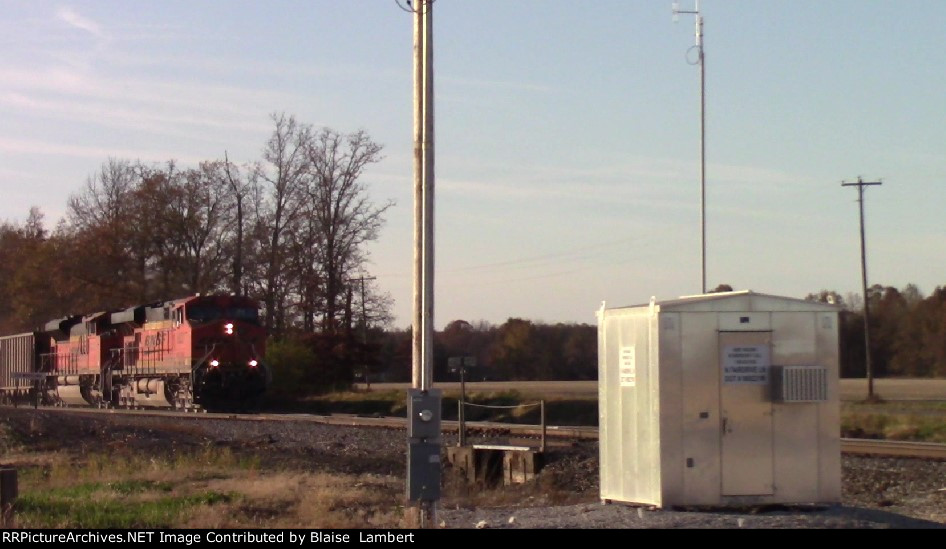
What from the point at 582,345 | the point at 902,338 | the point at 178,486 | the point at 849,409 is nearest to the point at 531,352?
the point at 582,345

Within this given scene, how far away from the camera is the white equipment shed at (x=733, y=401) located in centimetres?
1075

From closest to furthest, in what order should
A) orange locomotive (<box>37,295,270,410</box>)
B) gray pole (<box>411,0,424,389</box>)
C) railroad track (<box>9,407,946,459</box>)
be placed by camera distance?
1. gray pole (<box>411,0,424,389</box>)
2. railroad track (<box>9,407,946,459</box>)
3. orange locomotive (<box>37,295,270,410</box>)

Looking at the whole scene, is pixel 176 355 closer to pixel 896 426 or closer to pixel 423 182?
pixel 896 426

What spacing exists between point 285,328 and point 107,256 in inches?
455

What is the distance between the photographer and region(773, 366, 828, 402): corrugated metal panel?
35.4 ft

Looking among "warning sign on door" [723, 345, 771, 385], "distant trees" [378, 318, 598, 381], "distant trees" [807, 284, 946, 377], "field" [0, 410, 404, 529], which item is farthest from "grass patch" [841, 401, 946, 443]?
"distant trees" [378, 318, 598, 381]

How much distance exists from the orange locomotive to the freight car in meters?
0.03

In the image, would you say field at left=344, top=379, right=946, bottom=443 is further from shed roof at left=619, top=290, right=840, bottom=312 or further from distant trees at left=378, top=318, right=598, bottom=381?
distant trees at left=378, top=318, right=598, bottom=381

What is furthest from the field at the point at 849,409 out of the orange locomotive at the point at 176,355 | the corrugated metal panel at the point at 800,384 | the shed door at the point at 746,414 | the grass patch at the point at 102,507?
the grass patch at the point at 102,507

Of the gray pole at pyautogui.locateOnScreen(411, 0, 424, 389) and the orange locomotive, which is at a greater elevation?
the gray pole at pyautogui.locateOnScreen(411, 0, 424, 389)

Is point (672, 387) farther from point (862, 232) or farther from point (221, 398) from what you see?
point (862, 232)

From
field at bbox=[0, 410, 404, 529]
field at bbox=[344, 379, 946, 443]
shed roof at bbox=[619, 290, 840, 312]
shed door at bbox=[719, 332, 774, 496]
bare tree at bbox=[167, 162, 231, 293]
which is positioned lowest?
field at bbox=[344, 379, 946, 443]

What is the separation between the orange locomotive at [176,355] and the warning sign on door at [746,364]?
948 inches
